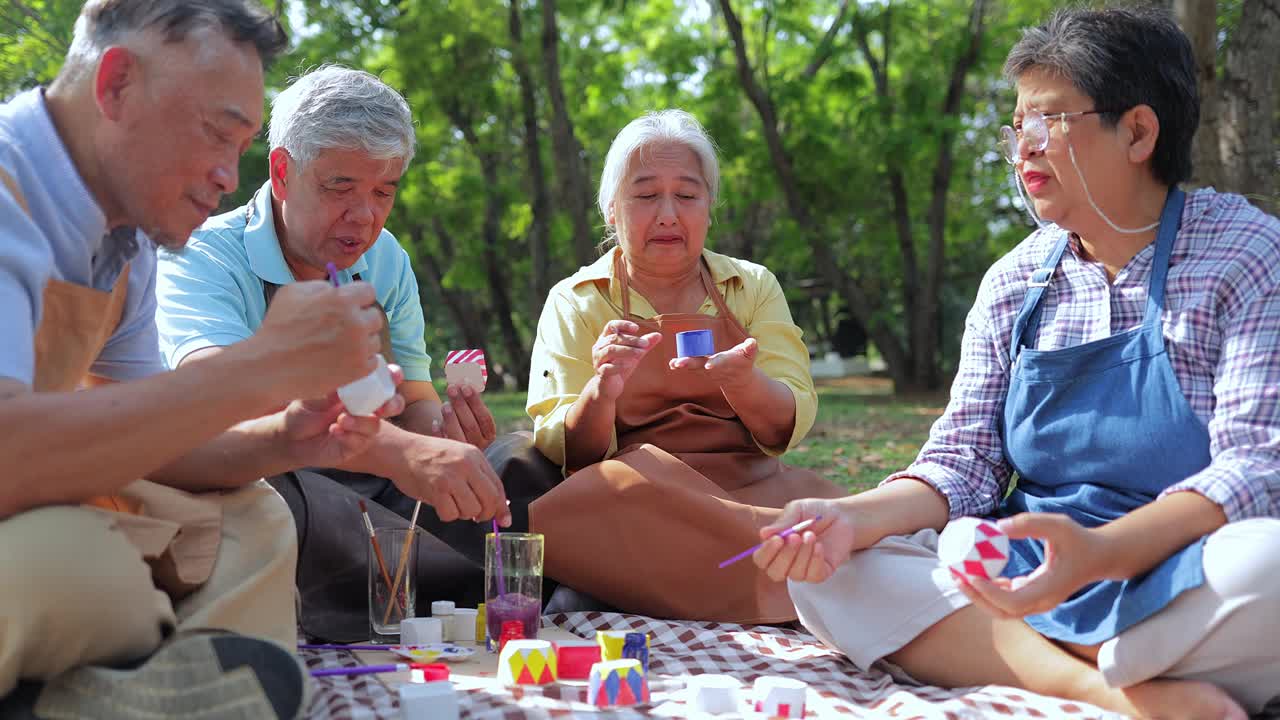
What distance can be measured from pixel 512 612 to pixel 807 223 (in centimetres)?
1367

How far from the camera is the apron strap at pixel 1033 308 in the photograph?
3.17m

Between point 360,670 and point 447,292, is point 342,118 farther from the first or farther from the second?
point 447,292

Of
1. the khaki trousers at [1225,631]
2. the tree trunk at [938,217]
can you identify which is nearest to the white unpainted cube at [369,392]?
the khaki trousers at [1225,631]

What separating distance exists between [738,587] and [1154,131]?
6.25 feet

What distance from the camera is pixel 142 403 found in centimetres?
220

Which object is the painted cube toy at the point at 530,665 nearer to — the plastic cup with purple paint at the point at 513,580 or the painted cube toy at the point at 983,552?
the plastic cup with purple paint at the point at 513,580

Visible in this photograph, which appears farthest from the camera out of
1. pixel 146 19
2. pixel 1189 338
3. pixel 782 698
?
pixel 1189 338

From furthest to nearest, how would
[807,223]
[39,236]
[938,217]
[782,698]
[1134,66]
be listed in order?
[938,217] → [807,223] → [1134,66] → [782,698] → [39,236]

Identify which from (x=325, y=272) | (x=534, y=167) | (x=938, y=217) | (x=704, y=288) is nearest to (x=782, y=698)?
(x=704, y=288)

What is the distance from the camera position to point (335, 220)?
3.93m

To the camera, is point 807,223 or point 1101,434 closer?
point 1101,434

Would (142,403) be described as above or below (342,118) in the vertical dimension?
below

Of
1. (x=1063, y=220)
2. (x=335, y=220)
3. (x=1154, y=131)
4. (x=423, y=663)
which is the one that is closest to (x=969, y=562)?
(x=1063, y=220)

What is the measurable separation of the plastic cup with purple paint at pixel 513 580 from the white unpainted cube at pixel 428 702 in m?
0.86
